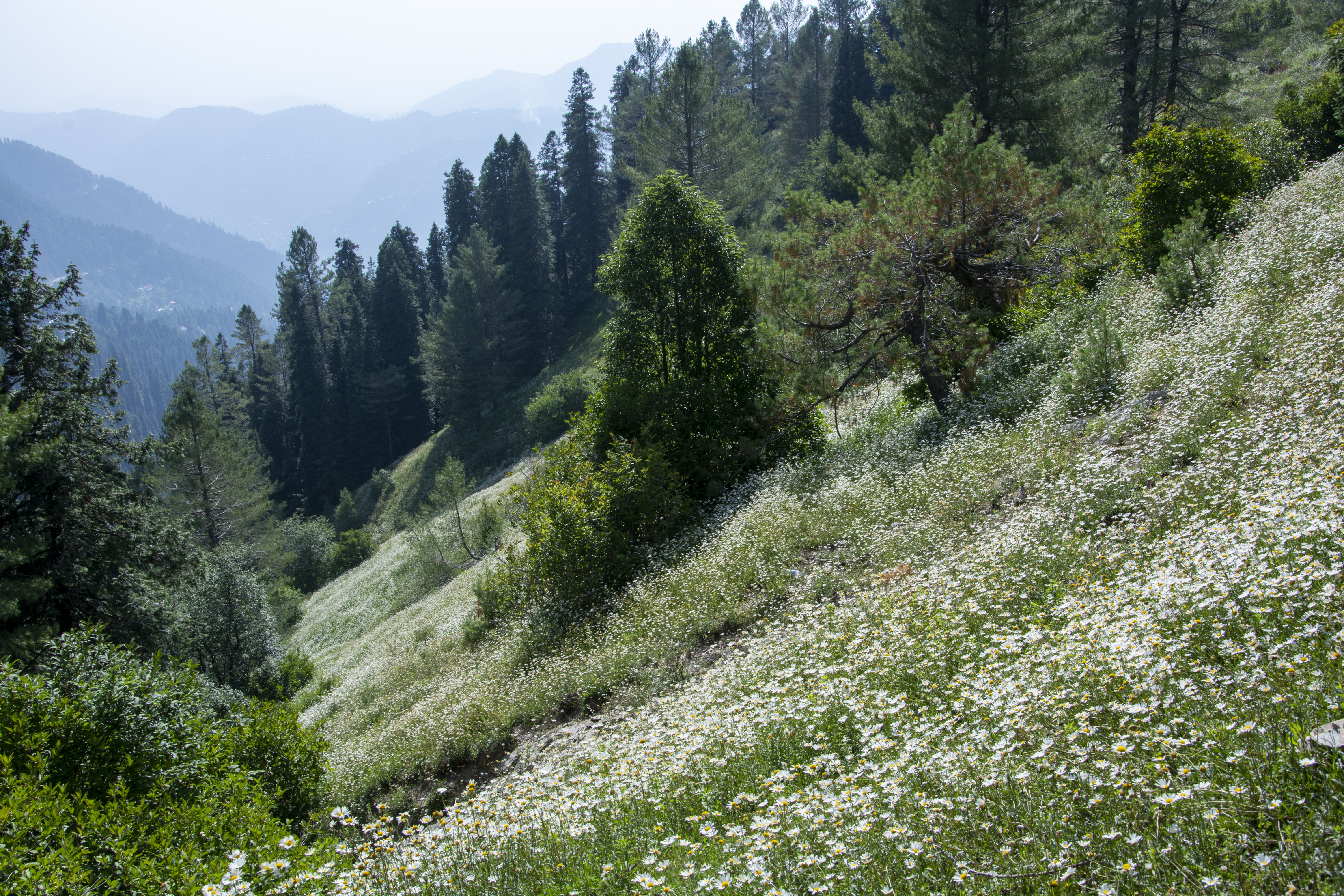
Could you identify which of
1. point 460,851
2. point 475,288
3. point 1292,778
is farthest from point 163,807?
point 475,288

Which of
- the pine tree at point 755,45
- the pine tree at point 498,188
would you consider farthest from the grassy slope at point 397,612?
the pine tree at point 755,45

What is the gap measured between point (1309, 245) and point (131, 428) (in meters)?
23.2

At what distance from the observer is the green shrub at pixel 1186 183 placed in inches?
497

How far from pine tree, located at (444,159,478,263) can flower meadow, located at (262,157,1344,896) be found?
64.7 metres

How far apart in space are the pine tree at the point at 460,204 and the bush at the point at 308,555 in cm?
3159

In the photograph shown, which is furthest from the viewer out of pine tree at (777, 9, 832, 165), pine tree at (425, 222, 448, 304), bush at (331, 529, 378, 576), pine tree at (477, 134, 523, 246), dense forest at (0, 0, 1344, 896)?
pine tree at (425, 222, 448, 304)

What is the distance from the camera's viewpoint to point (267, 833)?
525cm

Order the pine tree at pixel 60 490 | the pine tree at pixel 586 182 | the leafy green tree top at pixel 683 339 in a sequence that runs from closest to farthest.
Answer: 1. the pine tree at pixel 60 490
2. the leafy green tree top at pixel 683 339
3. the pine tree at pixel 586 182

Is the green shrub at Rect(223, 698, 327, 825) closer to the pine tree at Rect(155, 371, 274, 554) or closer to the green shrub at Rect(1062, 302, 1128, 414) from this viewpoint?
the green shrub at Rect(1062, 302, 1128, 414)

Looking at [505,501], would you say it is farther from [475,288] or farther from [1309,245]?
[475,288]

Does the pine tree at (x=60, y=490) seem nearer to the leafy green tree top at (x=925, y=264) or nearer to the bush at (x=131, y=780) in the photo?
the bush at (x=131, y=780)

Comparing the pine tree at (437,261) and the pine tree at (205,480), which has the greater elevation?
the pine tree at (437,261)

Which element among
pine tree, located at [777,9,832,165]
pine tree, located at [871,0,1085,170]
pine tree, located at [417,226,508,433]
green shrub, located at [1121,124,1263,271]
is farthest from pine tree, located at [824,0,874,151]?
green shrub, located at [1121,124,1263,271]

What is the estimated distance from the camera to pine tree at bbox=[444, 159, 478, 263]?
67.1m
